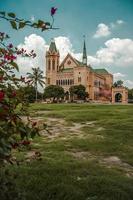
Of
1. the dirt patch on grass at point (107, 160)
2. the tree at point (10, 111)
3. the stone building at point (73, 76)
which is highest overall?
the stone building at point (73, 76)

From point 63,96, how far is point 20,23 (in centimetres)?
10389

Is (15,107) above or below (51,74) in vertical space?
below

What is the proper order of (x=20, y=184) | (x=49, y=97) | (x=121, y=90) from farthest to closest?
(x=121, y=90) → (x=49, y=97) → (x=20, y=184)

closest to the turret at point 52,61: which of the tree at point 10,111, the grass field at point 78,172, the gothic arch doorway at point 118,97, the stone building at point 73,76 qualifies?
the stone building at point 73,76

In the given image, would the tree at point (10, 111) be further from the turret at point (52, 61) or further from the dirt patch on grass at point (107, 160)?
the turret at point (52, 61)

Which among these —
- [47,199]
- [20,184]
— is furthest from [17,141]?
[20,184]

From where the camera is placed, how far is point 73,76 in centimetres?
12544

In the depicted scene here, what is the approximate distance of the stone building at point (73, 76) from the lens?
123188 millimetres

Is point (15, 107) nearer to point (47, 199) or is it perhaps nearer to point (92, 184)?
point (47, 199)

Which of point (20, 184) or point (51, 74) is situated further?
point (51, 74)

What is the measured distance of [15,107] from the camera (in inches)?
143

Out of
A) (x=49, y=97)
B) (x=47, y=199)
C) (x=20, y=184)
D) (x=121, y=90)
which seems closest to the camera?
(x=47, y=199)

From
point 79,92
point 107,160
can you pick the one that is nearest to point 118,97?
point 79,92

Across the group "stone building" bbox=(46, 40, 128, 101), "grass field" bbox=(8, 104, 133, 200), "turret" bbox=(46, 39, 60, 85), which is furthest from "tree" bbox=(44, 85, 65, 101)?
"grass field" bbox=(8, 104, 133, 200)
